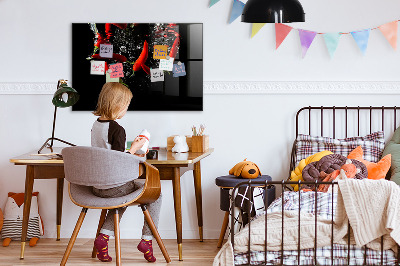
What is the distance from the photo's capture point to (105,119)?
361 cm

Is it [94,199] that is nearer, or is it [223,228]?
[94,199]

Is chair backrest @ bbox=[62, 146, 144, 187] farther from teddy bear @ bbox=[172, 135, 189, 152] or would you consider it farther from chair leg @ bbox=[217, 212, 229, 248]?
chair leg @ bbox=[217, 212, 229, 248]

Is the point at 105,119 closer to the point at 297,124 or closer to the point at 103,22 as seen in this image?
the point at 103,22

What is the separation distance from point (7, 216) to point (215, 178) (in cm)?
152

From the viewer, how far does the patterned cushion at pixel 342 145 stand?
4.26m

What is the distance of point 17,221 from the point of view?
4438mm

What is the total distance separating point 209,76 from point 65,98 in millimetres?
1042

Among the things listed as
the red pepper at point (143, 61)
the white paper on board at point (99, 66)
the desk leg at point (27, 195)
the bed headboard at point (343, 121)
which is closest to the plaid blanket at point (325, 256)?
the bed headboard at point (343, 121)

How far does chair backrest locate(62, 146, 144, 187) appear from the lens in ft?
11.0

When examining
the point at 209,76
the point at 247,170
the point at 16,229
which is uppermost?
the point at 209,76

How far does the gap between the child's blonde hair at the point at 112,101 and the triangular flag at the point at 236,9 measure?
1.22 m

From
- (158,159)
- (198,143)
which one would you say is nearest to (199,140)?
(198,143)

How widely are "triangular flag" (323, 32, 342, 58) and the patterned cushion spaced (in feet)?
2.10

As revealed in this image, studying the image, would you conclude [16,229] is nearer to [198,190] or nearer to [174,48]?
[198,190]
